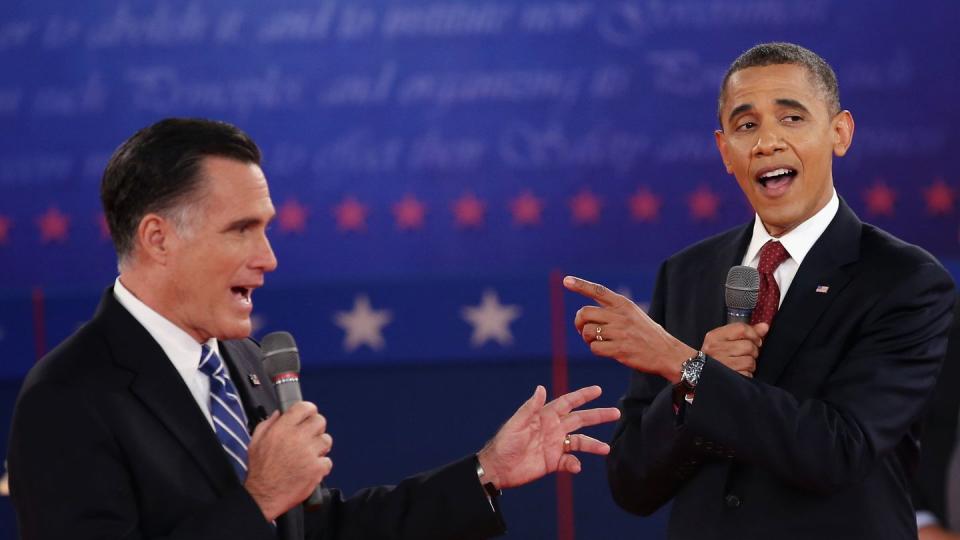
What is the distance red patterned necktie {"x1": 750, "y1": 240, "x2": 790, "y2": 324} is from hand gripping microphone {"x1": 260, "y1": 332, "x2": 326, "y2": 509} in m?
0.79

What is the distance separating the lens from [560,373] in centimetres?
340

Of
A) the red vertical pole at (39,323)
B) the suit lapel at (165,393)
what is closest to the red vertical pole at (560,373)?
the red vertical pole at (39,323)

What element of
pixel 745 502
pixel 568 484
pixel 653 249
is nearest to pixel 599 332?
pixel 745 502

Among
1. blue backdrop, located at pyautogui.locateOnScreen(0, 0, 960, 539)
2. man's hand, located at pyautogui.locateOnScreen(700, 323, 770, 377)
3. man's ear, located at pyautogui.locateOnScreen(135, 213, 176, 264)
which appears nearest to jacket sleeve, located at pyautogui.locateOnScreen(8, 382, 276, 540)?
man's ear, located at pyautogui.locateOnScreen(135, 213, 176, 264)

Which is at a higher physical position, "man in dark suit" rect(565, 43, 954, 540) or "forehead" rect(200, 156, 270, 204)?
"forehead" rect(200, 156, 270, 204)

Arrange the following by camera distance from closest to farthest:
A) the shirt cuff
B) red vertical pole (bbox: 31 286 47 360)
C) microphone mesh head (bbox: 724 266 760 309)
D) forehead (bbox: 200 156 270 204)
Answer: forehead (bbox: 200 156 270 204), microphone mesh head (bbox: 724 266 760 309), the shirt cuff, red vertical pole (bbox: 31 286 47 360)

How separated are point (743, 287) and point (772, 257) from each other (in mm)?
156

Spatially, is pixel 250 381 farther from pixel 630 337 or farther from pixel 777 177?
pixel 777 177

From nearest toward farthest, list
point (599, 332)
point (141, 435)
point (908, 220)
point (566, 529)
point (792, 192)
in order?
point (141, 435), point (599, 332), point (792, 192), point (566, 529), point (908, 220)

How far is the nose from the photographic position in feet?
7.14

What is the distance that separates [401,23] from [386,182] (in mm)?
567

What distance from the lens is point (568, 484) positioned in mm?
3375

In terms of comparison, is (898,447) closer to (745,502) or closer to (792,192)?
(745,502)

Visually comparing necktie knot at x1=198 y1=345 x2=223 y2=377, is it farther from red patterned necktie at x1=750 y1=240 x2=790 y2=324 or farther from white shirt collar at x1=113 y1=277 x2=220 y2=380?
red patterned necktie at x1=750 y1=240 x2=790 y2=324
